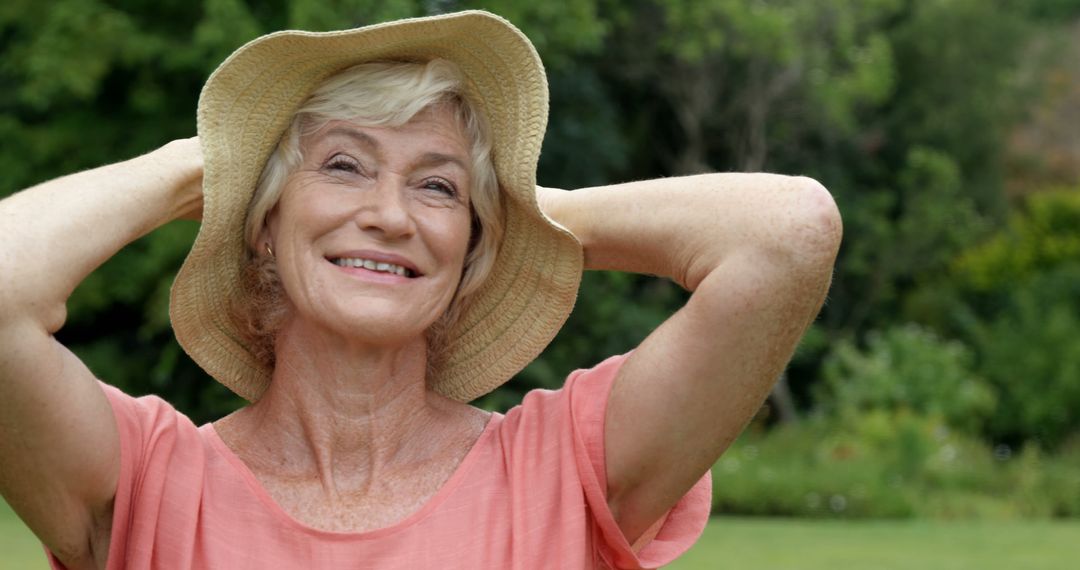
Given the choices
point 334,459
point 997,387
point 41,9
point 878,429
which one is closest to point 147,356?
point 41,9

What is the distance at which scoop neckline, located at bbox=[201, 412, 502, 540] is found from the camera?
227cm

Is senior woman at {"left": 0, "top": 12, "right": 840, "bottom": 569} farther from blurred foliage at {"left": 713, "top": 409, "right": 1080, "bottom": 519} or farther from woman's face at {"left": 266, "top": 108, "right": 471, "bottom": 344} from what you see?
blurred foliage at {"left": 713, "top": 409, "right": 1080, "bottom": 519}

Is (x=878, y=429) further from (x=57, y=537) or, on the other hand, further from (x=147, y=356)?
(x=57, y=537)

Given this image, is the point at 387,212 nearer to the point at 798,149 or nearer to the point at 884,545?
the point at 884,545

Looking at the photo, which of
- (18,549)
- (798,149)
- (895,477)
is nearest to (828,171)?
(798,149)

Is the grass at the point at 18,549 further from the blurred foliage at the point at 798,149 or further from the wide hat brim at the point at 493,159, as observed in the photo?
the wide hat brim at the point at 493,159

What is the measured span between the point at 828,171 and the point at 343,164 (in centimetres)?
1983

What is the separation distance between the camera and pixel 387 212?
2.28 meters

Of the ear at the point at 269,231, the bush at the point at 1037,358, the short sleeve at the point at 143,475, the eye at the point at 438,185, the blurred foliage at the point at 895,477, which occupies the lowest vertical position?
the bush at the point at 1037,358

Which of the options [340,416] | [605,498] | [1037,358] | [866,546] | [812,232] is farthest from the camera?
[1037,358]

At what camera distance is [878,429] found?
50.1 ft

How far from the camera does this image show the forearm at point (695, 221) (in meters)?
2.22

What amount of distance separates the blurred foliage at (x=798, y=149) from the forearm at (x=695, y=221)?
9711mm

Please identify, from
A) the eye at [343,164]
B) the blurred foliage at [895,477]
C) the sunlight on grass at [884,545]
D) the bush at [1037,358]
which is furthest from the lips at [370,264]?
the bush at [1037,358]
